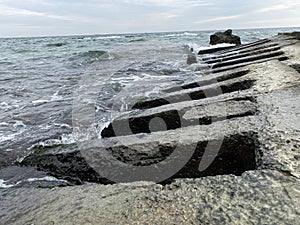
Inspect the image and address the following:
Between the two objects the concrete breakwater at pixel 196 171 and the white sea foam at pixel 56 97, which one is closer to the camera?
the concrete breakwater at pixel 196 171

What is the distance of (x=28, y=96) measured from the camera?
6.30 m

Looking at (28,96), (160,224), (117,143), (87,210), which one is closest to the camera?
(160,224)

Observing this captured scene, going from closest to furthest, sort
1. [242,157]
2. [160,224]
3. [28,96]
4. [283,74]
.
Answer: [160,224], [242,157], [283,74], [28,96]

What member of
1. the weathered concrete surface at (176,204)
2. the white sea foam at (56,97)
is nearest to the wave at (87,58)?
the white sea foam at (56,97)

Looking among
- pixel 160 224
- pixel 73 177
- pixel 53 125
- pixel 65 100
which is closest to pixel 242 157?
pixel 160 224

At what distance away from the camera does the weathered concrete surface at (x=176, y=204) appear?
43.3 inches

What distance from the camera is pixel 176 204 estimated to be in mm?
1203

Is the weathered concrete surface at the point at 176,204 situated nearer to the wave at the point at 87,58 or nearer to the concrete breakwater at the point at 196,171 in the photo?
the concrete breakwater at the point at 196,171

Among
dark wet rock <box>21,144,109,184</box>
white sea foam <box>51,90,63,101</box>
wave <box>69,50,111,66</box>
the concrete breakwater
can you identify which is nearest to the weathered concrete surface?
the concrete breakwater

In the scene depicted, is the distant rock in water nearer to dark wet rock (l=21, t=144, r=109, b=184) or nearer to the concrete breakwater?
the concrete breakwater

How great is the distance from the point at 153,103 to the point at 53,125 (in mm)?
1752

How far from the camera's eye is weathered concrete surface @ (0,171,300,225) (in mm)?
1100

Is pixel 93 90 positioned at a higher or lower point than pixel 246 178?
lower

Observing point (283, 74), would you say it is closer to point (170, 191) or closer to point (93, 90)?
point (170, 191)
